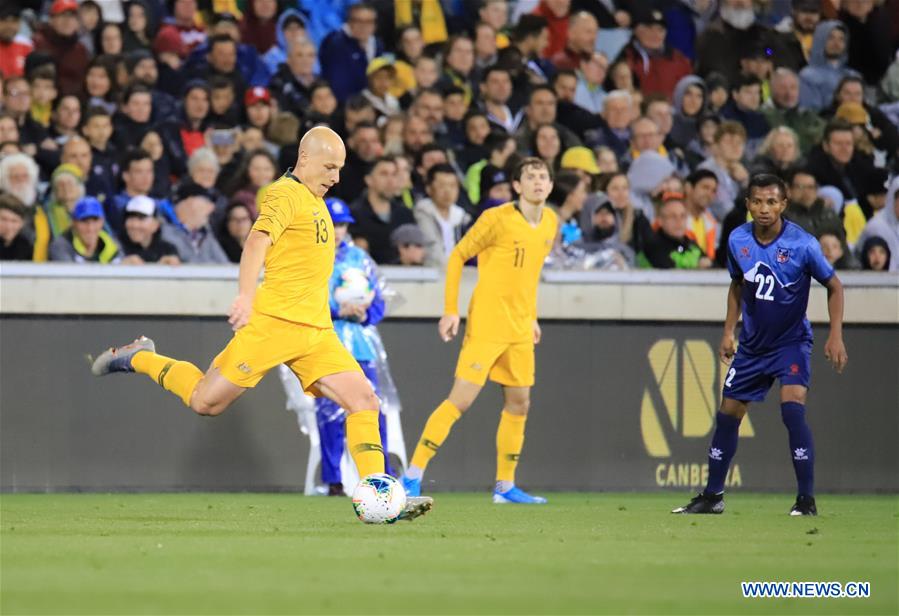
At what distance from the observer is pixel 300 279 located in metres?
9.84

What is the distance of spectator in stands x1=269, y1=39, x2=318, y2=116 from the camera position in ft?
56.8

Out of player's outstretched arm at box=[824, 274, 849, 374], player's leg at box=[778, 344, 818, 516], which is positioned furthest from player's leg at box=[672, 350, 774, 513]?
player's outstretched arm at box=[824, 274, 849, 374]

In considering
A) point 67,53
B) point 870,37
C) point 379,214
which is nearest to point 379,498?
point 379,214

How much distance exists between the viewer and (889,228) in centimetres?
1644

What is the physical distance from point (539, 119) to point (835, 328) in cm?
692

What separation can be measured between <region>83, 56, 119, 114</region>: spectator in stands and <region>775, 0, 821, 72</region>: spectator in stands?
7638mm

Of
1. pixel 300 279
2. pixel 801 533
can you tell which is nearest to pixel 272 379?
pixel 300 279

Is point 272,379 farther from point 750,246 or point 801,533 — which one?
point 801,533

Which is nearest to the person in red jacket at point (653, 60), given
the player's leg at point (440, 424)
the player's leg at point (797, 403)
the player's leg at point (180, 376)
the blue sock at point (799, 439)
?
the player's leg at point (440, 424)

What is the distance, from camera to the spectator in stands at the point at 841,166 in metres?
17.7

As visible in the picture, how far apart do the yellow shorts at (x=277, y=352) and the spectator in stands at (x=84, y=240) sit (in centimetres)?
483

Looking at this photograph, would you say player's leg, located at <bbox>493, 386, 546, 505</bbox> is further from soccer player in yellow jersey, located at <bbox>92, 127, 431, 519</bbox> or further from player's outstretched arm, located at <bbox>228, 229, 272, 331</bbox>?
player's outstretched arm, located at <bbox>228, 229, 272, 331</bbox>

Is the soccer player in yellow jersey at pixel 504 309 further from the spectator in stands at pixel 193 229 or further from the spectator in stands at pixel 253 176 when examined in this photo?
the spectator in stands at pixel 253 176

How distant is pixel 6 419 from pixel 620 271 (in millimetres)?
5400
